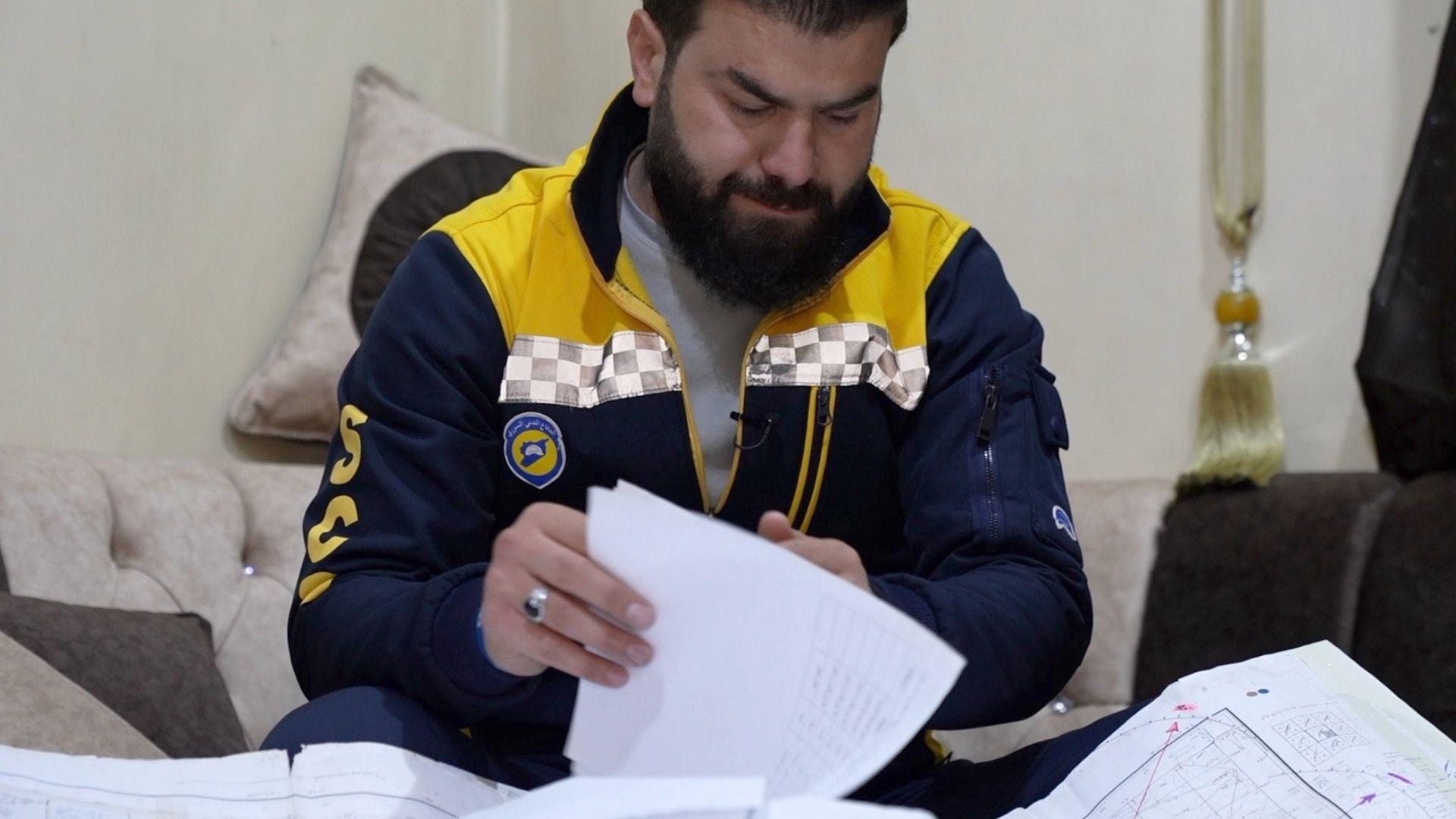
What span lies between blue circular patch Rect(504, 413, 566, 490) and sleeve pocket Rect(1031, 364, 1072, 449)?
0.39 meters

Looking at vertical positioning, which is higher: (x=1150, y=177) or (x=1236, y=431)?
(x=1150, y=177)

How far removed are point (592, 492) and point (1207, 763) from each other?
39 cm

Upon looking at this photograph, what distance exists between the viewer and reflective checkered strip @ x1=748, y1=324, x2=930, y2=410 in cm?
119

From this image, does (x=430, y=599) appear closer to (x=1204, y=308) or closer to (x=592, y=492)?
(x=592, y=492)

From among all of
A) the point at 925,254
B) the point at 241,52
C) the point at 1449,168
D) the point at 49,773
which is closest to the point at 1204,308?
the point at 1449,168

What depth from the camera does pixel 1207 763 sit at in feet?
2.70

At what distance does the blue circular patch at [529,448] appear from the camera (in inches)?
45.3

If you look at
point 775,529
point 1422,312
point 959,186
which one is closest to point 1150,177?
point 959,186

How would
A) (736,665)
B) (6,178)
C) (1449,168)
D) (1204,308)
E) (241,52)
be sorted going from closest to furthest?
(736,665), (1449,168), (6,178), (1204,308), (241,52)

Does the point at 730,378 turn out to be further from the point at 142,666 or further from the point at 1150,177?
the point at 1150,177

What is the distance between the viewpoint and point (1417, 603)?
153 centimetres

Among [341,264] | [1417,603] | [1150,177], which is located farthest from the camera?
[341,264]

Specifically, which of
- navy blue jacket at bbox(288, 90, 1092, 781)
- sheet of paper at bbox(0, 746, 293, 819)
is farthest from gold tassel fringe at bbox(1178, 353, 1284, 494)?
sheet of paper at bbox(0, 746, 293, 819)

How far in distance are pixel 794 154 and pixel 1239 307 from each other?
3.08 feet
